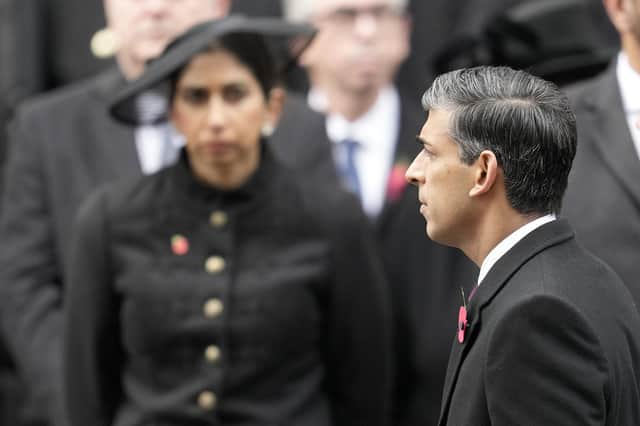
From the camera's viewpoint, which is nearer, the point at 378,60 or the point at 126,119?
the point at 126,119

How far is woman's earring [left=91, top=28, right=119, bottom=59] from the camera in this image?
18.6 feet

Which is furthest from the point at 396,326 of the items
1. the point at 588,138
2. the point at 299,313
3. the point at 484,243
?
the point at 484,243

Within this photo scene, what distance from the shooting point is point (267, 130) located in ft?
15.5

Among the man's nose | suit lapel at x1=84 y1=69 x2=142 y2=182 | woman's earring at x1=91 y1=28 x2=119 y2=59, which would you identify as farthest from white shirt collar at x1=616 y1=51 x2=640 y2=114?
woman's earring at x1=91 y1=28 x2=119 y2=59

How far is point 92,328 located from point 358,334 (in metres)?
0.81

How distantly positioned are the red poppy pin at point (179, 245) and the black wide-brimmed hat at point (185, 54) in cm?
45

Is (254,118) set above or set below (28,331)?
above

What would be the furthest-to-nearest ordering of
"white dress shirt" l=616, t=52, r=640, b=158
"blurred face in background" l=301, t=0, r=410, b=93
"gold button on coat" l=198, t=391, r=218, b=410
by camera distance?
"blurred face in background" l=301, t=0, r=410, b=93, "gold button on coat" l=198, t=391, r=218, b=410, "white dress shirt" l=616, t=52, r=640, b=158

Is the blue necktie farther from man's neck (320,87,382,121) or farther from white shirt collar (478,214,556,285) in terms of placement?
white shirt collar (478,214,556,285)

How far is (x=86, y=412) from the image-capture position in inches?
165

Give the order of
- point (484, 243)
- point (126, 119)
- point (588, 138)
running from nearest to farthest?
1. point (484, 243)
2. point (588, 138)
3. point (126, 119)

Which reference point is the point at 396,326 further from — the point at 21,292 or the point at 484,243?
the point at 484,243

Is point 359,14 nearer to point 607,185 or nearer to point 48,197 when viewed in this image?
point 48,197

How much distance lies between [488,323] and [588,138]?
1.20 metres
